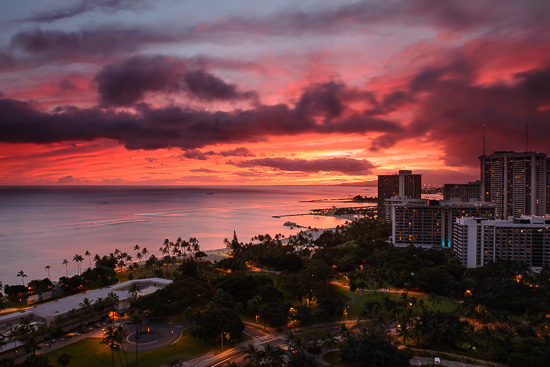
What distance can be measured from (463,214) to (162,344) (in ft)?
283

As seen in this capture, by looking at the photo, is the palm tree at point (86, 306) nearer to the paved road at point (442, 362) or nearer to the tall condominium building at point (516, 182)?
the paved road at point (442, 362)

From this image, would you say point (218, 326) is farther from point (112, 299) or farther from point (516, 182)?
point (516, 182)

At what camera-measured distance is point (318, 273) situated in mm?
54500

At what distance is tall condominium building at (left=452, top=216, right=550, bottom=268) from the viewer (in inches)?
2731

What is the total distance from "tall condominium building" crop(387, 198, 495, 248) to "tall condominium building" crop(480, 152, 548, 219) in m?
40.0

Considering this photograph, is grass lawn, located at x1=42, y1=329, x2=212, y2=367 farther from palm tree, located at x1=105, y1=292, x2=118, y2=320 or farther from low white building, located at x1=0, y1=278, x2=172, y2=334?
palm tree, located at x1=105, y1=292, x2=118, y2=320

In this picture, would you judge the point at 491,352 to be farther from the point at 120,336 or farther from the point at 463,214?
the point at 463,214

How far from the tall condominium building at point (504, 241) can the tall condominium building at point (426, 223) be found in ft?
72.2

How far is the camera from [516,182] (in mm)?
125125

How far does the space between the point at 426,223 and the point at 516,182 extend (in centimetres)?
5599

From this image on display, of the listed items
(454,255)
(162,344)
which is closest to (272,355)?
(162,344)

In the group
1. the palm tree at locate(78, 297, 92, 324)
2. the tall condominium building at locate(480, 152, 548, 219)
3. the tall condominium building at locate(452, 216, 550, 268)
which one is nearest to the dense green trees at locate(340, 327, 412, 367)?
the palm tree at locate(78, 297, 92, 324)

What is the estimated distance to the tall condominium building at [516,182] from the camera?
121375 mm

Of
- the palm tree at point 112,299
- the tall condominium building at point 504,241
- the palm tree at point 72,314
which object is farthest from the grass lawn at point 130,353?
the tall condominium building at point 504,241
